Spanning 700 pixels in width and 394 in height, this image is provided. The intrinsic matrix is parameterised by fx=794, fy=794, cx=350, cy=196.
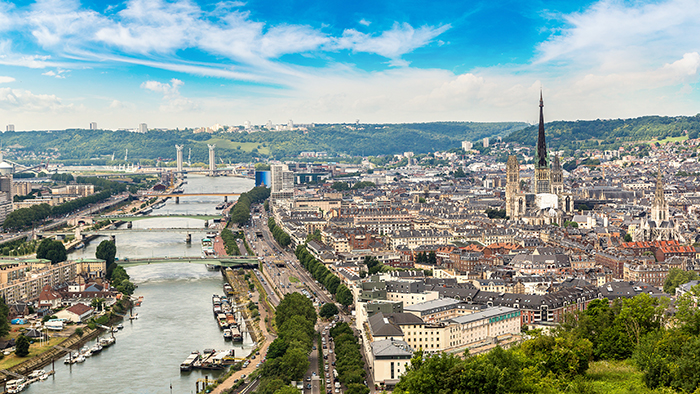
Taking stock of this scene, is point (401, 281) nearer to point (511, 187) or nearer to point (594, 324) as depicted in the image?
point (594, 324)

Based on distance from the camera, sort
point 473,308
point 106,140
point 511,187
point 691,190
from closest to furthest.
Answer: point 473,308, point 511,187, point 691,190, point 106,140

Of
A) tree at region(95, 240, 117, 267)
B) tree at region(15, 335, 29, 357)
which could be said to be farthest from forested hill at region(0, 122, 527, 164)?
tree at region(15, 335, 29, 357)

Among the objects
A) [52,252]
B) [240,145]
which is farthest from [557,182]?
[240,145]

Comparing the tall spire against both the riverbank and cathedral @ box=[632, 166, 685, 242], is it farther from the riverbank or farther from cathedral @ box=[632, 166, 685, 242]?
the riverbank

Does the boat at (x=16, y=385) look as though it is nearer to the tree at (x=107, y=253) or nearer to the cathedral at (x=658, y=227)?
the tree at (x=107, y=253)

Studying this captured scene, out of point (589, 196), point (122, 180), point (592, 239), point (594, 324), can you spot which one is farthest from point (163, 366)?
point (122, 180)

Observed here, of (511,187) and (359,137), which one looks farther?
(359,137)
